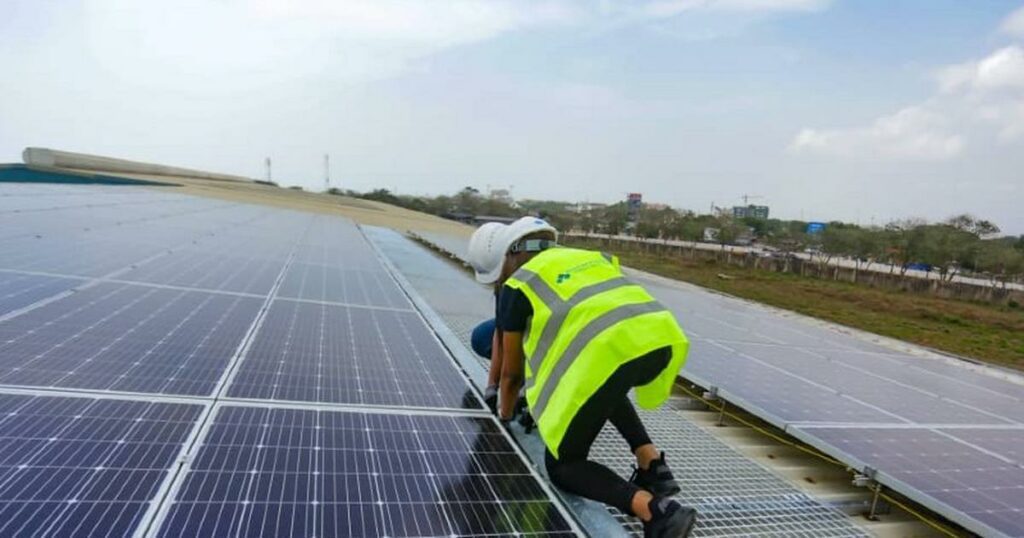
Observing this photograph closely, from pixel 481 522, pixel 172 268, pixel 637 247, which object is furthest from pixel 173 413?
pixel 637 247

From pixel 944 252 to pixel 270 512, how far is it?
57061 mm

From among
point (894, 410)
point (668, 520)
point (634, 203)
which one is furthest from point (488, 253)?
point (634, 203)

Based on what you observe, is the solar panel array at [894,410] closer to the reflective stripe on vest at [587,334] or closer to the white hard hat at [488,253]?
the reflective stripe on vest at [587,334]

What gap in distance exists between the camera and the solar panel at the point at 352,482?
2.30 metres

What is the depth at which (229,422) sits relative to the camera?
3039 mm

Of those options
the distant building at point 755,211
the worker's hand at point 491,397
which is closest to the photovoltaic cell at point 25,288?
the worker's hand at point 491,397

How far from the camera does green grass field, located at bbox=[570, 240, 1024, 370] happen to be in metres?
23.4

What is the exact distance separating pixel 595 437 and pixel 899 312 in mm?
35086

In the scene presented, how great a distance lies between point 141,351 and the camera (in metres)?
3.91

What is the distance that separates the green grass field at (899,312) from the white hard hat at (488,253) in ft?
77.3

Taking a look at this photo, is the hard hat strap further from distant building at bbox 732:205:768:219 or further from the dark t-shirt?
distant building at bbox 732:205:768:219

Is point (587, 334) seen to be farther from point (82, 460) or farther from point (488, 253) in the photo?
point (82, 460)

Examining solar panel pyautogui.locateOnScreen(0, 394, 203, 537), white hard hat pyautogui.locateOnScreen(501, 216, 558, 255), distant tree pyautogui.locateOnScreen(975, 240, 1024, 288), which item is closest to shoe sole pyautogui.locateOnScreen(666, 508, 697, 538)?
white hard hat pyautogui.locateOnScreen(501, 216, 558, 255)

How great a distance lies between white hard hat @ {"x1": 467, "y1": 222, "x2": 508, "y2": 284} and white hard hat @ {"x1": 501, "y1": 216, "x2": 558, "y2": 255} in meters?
0.04
